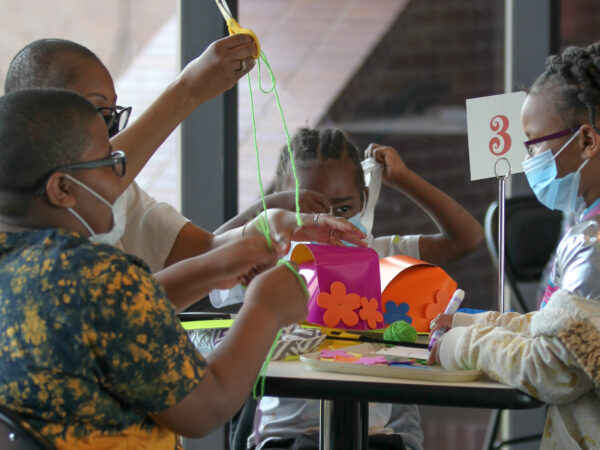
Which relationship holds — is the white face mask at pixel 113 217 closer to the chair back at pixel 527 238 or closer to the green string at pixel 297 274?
the green string at pixel 297 274

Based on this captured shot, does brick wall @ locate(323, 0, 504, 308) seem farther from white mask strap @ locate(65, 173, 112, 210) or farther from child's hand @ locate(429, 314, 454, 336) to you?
white mask strap @ locate(65, 173, 112, 210)

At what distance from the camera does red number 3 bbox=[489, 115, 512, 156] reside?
2.04 m

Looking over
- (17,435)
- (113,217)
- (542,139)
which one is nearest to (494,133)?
(542,139)

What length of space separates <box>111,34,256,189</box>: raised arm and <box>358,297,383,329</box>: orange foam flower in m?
0.55

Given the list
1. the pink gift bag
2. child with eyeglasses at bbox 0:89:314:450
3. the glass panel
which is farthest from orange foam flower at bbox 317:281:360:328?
the glass panel

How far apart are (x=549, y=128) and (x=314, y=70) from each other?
1805 mm

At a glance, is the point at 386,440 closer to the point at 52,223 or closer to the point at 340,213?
the point at 340,213

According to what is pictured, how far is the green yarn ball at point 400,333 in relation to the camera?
1629mm

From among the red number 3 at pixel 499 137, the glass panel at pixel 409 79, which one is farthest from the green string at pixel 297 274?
the glass panel at pixel 409 79

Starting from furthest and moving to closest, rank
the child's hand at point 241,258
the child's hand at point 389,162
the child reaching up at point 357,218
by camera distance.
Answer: the child's hand at point 389,162 → the child reaching up at point 357,218 → the child's hand at point 241,258

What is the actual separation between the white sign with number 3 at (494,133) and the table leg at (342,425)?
0.81 m

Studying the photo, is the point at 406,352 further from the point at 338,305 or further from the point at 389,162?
the point at 389,162

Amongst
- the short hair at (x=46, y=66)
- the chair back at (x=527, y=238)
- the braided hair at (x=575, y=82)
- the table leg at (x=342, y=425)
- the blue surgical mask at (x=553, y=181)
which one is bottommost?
the table leg at (x=342, y=425)

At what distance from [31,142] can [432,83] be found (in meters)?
2.66
